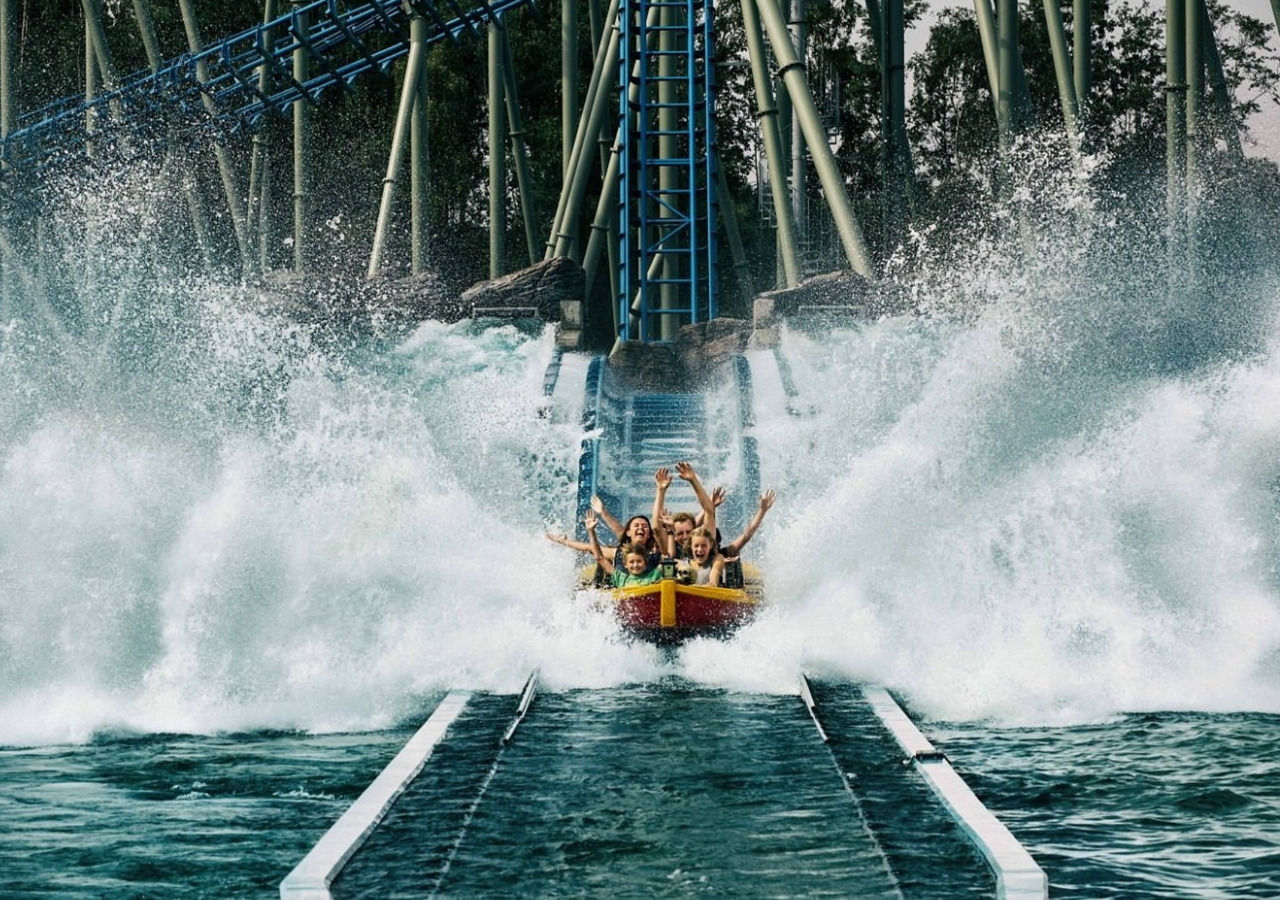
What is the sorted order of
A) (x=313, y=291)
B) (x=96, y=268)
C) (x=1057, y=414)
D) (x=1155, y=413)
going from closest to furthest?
(x=1155, y=413) < (x=1057, y=414) < (x=313, y=291) < (x=96, y=268)

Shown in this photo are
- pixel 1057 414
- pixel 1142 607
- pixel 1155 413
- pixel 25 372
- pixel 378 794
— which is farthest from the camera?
pixel 25 372

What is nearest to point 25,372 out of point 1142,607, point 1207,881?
point 1142,607

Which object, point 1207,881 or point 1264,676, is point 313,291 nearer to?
Result: point 1264,676

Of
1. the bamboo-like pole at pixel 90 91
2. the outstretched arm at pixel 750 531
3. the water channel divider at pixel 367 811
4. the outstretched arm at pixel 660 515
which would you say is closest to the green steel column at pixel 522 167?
the bamboo-like pole at pixel 90 91

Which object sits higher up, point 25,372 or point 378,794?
point 25,372

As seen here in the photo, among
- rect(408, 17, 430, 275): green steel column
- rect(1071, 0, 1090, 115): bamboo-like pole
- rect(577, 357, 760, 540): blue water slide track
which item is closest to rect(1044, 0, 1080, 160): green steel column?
rect(1071, 0, 1090, 115): bamboo-like pole

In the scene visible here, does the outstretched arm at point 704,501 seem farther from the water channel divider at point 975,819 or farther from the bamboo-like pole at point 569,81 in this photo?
the bamboo-like pole at point 569,81

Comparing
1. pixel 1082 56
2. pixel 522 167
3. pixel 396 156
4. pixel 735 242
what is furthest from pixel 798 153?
pixel 396 156

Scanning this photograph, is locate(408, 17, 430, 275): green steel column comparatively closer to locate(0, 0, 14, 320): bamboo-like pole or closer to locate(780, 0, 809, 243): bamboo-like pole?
locate(0, 0, 14, 320): bamboo-like pole
